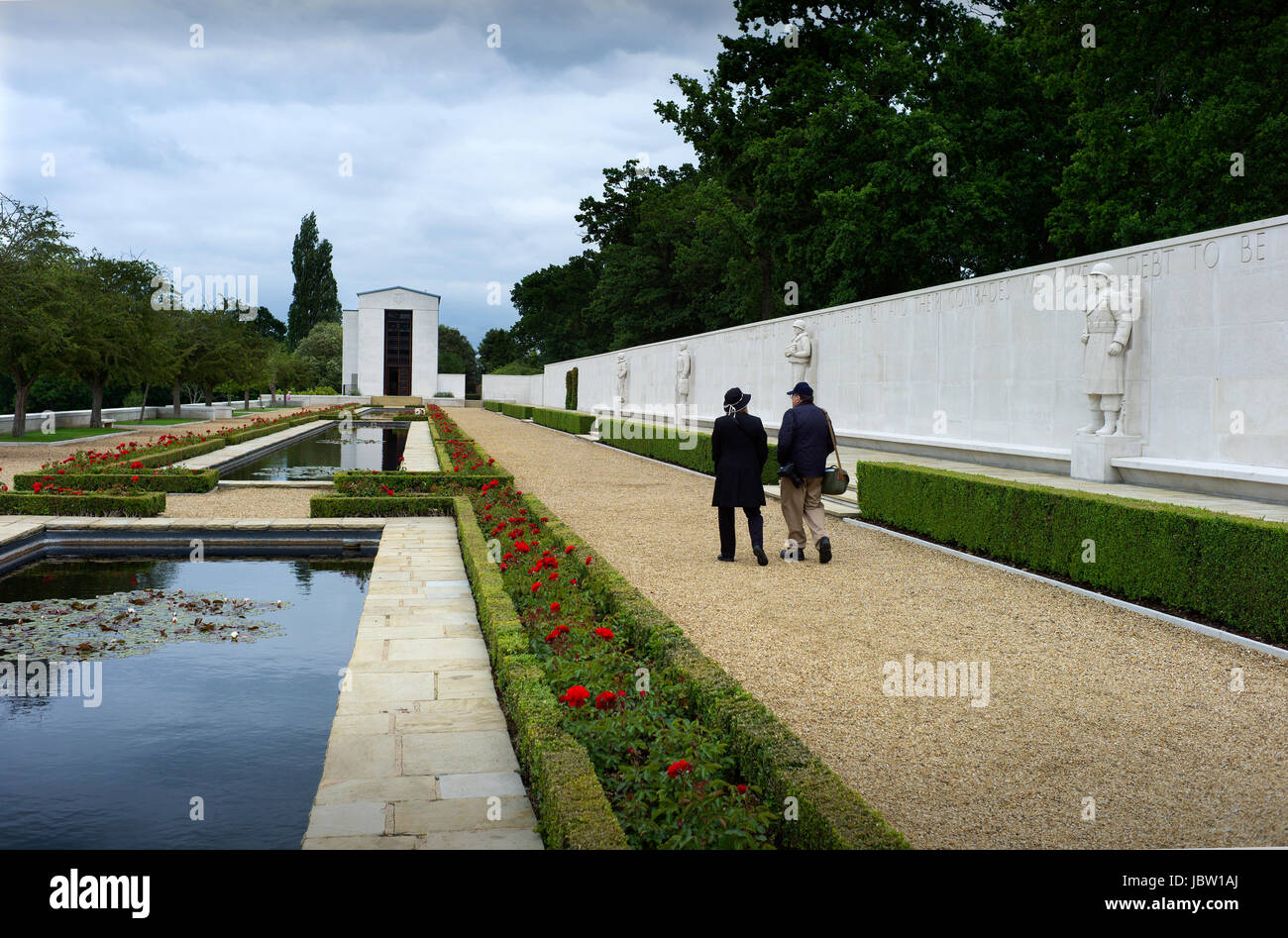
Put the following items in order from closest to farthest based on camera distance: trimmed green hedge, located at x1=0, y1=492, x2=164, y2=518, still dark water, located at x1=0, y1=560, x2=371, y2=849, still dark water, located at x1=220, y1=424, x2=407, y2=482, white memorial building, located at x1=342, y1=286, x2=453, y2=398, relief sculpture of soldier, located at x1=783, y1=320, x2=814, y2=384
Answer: still dark water, located at x1=0, y1=560, x2=371, y2=849, trimmed green hedge, located at x1=0, y1=492, x2=164, y2=518, still dark water, located at x1=220, y1=424, x2=407, y2=482, relief sculpture of soldier, located at x1=783, y1=320, x2=814, y2=384, white memorial building, located at x1=342, y1=286, x2=453, y2=398

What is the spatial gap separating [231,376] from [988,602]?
36657 millimetres

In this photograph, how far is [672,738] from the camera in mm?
3738

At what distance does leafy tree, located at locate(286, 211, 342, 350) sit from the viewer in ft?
285

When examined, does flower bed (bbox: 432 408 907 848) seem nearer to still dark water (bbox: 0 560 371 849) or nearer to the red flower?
the red flower

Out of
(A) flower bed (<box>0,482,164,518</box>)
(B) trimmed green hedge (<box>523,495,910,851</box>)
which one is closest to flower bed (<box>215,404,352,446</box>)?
(A) flower bed (<box>0,482,164,518</box>)

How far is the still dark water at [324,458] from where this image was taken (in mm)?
18562

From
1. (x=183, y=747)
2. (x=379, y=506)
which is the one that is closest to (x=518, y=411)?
(x=379, y=506)

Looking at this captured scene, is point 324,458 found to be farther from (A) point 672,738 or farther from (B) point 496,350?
(B) point 496,350

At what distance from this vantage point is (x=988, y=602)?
7.23m

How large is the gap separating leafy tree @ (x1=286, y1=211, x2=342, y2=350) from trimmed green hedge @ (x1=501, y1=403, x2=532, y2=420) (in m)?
41.2
